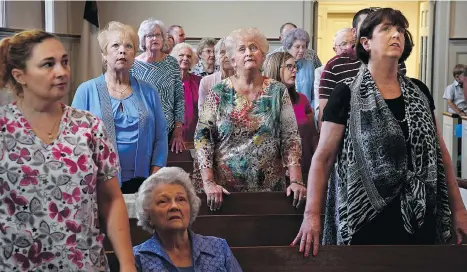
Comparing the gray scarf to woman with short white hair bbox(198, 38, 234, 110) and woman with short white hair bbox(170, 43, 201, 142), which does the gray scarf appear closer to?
woman with short white hair bbox(198, 38, 234, 110)

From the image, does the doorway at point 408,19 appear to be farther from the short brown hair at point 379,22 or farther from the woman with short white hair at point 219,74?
the short brown hair at point 379,22

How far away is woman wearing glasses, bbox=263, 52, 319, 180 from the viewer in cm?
509

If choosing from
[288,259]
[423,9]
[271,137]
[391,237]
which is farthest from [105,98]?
[423,9]

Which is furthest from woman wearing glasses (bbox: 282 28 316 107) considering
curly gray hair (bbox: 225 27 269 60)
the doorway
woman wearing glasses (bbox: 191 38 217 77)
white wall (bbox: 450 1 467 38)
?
white wall (bbox: 450 1 467 38)

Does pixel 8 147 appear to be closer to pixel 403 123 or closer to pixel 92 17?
pixel 403 123

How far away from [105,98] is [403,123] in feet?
4.94

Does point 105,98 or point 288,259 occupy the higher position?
point 105,98

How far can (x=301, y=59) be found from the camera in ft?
21.7

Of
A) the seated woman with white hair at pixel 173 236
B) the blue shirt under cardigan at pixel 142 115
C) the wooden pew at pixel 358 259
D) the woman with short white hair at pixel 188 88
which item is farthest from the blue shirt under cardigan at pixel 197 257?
the woman with short white hair at pixel 188 88

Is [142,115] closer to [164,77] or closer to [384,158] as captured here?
[384,158]

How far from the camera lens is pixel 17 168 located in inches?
86.7

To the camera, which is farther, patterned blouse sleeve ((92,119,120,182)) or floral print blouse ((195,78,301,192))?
floral print blouse ((195,78,301,192))

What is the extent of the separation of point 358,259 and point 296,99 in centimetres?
238

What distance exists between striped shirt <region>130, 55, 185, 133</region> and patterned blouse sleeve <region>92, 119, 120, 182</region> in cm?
301
